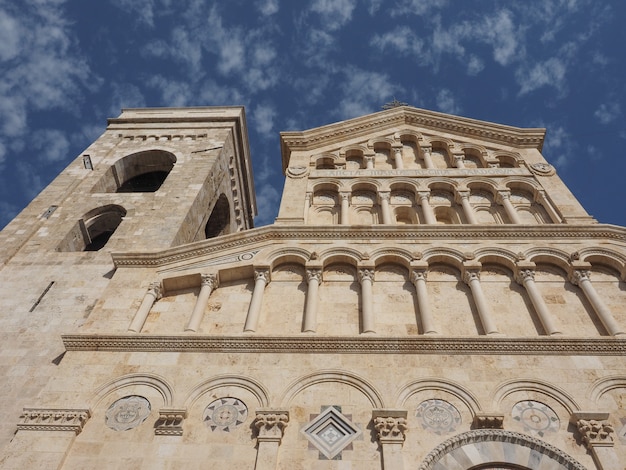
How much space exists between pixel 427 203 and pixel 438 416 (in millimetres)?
7962

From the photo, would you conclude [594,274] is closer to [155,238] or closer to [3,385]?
[155,238]

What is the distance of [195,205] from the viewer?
65.9ft

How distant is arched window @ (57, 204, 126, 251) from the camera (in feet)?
60.0

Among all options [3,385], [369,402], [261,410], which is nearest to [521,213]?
[369,402]

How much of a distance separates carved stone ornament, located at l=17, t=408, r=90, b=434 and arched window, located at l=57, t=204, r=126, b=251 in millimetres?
8887

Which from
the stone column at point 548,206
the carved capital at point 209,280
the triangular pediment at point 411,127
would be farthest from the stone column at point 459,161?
the carved capital at point 209,280

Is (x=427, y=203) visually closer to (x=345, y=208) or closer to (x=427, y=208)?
(x=427, y=208)

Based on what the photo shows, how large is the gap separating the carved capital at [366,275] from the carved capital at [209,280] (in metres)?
3.44

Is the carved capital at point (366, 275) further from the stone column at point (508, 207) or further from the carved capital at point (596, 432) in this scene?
the carved capital at point (596, 432)

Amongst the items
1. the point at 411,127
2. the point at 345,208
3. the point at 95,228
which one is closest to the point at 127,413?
the point at 345,208

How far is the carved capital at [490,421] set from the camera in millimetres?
9289

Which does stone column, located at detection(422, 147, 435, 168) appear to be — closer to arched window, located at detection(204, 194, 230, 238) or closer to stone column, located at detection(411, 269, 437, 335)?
stone column, located at detection(411, 269, 437, 335)

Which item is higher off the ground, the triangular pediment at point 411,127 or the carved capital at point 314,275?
the triangular pediment at point 411,127

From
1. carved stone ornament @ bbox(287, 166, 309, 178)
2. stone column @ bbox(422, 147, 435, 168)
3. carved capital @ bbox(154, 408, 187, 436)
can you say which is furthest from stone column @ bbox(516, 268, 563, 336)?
carved stone ornament @ bbox(287, 166, 309, 178)
